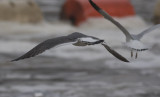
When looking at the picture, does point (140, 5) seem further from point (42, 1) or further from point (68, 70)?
point (68, 70)

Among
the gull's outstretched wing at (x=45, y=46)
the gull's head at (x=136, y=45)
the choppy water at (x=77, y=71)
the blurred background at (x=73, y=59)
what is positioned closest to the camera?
the gull's outstretched wing at (x=45, y=46)

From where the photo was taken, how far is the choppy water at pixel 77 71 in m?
9.06

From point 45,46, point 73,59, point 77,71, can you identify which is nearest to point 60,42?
point 45,46

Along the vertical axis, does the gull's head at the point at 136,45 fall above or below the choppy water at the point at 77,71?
below

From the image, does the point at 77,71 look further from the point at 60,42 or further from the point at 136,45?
the point at 60,42

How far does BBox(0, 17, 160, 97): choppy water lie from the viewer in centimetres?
906

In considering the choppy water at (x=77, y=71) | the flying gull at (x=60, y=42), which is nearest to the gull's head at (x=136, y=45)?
the flying gull at (x=60, y=42)

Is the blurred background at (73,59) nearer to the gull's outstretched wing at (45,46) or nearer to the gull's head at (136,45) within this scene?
the gull's head at (136,45)

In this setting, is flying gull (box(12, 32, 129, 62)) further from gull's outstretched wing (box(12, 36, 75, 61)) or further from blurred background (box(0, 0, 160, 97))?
blurred background (box(0, 0, 160, 97))

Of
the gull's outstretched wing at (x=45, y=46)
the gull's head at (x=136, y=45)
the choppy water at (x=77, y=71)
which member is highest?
the choppy water at (x=77, y=71)

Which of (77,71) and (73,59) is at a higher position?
(73,59)

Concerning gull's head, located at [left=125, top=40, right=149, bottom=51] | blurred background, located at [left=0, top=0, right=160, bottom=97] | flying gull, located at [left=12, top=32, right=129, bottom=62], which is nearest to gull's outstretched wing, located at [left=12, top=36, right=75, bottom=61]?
flying gull, located at [left=12, top=32, right=129, bottom=62]

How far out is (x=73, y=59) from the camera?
40.2 feet

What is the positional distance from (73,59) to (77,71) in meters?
1.40
